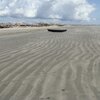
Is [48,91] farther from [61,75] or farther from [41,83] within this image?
[61,75]

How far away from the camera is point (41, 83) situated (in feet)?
20.1

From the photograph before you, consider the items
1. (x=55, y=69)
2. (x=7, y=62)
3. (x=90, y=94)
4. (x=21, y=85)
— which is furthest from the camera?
(x=7, y=62)

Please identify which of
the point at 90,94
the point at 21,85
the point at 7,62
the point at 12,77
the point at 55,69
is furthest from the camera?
the point at 7,62

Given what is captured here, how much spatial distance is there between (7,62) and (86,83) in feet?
10.5

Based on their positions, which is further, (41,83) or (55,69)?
(55,69)

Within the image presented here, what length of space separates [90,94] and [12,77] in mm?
2036

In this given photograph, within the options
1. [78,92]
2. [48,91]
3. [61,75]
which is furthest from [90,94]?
[61,75]

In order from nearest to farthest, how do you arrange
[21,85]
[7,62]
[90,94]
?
[90,94], [21,85], [7,62]

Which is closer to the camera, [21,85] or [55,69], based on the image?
[21,85]

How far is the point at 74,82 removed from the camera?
6.20 meters

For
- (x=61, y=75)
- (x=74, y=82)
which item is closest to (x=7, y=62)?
(x=61, y=75)

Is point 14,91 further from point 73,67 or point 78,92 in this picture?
point 73,67

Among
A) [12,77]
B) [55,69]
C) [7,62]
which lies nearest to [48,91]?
[12,77]

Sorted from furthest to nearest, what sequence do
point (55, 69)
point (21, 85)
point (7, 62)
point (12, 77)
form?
point (7, 62) → point (55, 69) → point (12, 77) → point (21, 85)
